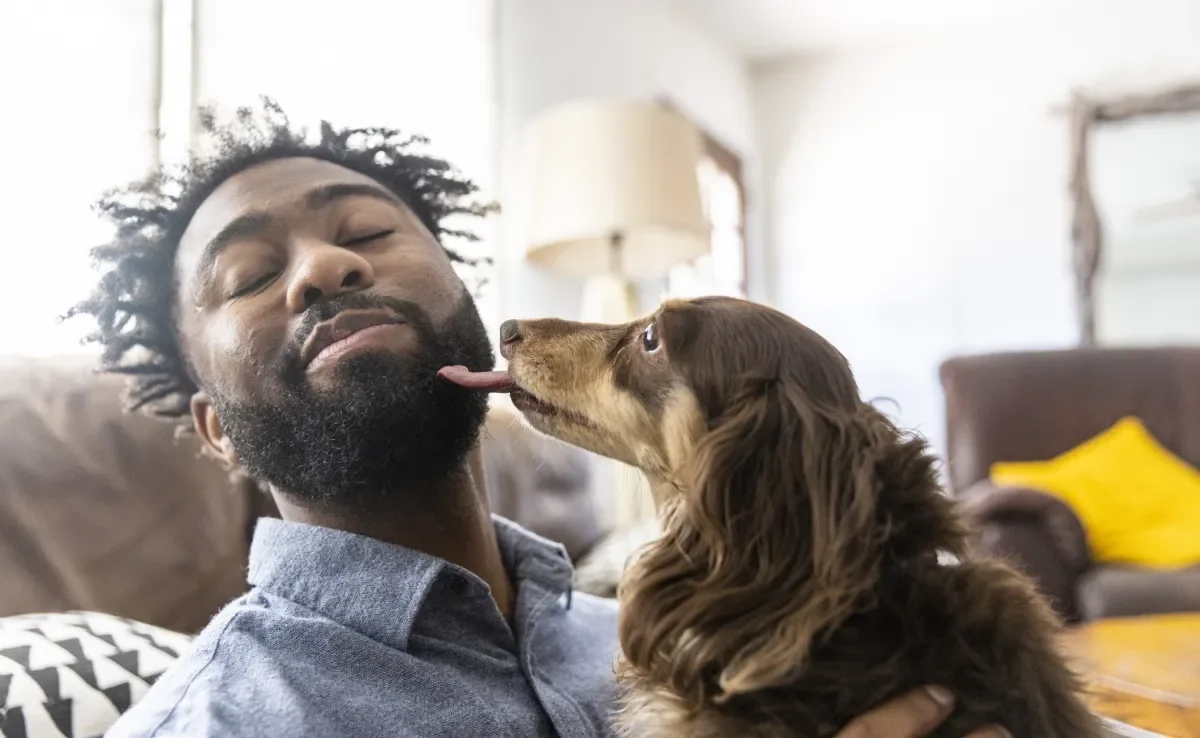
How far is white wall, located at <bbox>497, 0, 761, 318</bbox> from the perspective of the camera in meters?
3.91

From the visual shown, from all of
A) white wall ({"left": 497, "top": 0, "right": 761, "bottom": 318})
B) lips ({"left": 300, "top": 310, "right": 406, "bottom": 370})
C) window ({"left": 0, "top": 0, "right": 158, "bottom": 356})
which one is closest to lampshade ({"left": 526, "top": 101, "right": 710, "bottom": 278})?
white wall ({"left": 497, "top": 0, "right": 761, "bottom": 318})

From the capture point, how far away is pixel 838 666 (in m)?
0.99

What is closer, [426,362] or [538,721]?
[538,721]

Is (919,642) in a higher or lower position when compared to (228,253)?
lower

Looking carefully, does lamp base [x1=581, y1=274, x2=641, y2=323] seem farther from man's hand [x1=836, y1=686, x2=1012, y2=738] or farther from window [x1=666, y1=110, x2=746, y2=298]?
man's hand [x1=836, y1=686, x2=1012, y2=738]

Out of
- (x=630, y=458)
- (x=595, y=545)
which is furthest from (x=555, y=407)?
(x=595, y=545)

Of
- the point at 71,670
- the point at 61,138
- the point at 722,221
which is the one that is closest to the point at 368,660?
the point at 71,670

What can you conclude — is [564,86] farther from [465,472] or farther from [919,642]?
[919,642]

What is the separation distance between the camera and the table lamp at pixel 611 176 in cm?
321

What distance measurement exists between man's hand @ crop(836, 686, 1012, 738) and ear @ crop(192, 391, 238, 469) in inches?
39.7

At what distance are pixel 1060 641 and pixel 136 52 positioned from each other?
2.46 m

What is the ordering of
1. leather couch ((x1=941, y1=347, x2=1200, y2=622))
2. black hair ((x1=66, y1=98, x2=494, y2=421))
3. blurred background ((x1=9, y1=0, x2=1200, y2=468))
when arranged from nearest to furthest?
black hair ((x1=66, y1=98, x2=494, y2=421)), blurred background ((x1=9, y1=0, x2=1200, y2=468)), leather couch ((x1=941, y1=347, x2=1200, y2=622))

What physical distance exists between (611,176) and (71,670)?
2410mm

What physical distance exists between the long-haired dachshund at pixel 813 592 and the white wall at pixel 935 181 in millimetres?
5254
